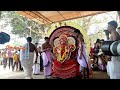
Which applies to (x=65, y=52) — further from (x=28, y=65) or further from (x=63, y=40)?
(x=28, y=65)

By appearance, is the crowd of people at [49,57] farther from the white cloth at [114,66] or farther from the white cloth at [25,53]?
the white cloth at [114,66]

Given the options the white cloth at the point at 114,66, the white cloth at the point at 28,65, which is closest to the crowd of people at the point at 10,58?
the white cloth at the point at 28,65

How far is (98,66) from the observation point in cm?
574

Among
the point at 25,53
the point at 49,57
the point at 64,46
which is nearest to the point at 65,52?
the point at 64,46

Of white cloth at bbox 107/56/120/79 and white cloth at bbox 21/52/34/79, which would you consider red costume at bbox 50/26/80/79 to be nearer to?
white cloth at bbox 21/52/34/79

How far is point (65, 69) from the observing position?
5.71 m

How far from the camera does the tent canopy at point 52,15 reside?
5.30 meters

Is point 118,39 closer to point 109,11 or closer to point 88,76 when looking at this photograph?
point 109,11

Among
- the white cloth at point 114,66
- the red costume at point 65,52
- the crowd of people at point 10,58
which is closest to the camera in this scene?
the white cloth at point 114,66

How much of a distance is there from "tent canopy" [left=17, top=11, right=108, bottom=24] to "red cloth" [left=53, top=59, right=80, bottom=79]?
2.66 ft

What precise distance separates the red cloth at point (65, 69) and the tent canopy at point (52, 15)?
0.81 m

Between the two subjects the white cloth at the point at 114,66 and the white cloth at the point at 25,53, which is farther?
the white cloth at the point at 25,53
